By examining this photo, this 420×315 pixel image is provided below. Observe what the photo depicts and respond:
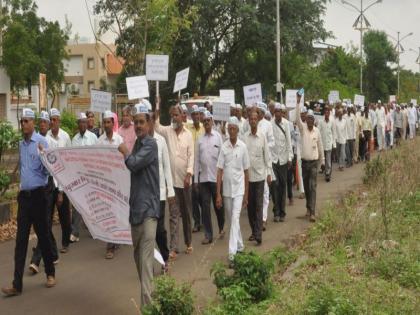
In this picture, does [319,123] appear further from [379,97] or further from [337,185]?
[379,97]

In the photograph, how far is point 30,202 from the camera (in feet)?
23.7

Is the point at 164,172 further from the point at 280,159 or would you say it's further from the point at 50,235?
the point at 280,159

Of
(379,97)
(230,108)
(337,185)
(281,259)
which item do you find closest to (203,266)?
(281,259)

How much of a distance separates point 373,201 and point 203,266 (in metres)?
3.75

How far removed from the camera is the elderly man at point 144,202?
607 cm

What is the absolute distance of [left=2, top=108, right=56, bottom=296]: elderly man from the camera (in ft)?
23.5

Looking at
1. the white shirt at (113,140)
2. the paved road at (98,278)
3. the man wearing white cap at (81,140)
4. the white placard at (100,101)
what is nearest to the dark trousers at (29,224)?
the paved road at (98,278)

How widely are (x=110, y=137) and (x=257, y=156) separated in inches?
82.4

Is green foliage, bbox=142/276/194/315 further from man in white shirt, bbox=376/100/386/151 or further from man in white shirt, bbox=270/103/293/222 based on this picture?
man in white shirt, bbox=376/100/386/151

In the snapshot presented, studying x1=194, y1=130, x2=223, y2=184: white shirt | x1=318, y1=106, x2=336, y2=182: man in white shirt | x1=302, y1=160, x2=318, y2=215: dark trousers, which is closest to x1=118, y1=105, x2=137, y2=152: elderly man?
x1=194, y1=130, x2=223, y2=184: white shirt

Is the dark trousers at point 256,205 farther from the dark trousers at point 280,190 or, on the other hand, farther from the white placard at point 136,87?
the white placard at point 136,87

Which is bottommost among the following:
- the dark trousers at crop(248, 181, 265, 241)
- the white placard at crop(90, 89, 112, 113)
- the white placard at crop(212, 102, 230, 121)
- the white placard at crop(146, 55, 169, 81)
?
the dark trousers at crop(248, 181, 265, 241)

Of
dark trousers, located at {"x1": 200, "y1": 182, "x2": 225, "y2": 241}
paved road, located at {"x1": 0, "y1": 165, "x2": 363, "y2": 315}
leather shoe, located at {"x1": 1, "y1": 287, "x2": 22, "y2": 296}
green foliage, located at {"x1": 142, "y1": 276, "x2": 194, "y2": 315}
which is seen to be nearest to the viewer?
green foliage, located at {"x1": 142, "y1": 276, "x2": 194, "y2": 315}

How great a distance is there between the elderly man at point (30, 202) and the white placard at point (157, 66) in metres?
5.51
